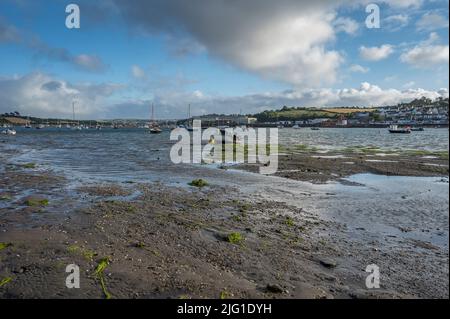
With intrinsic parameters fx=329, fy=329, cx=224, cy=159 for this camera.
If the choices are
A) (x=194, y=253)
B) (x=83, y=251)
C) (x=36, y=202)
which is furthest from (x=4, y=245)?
(x=36, y=202)

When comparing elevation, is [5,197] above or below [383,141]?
below

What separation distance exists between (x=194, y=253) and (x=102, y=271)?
2.52 m

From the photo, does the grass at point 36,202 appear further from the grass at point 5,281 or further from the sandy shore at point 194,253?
the grass at point 5,281

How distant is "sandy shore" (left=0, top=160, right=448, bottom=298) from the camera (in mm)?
7203

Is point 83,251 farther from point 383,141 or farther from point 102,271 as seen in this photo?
point 383,141

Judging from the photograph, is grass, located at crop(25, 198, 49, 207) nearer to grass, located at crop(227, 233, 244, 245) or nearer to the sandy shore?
the sandy shore

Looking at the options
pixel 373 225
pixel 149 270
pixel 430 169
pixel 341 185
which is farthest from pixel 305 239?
pixel 430 169

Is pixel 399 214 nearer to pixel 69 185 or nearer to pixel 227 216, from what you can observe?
pixel 227 216

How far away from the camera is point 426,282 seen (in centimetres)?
806

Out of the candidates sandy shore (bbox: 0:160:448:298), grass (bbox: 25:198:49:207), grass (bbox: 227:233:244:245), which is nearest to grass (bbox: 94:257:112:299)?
sandy shore (bbox: 0:160:448:298)

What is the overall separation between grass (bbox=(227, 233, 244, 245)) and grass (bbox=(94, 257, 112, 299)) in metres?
3.75

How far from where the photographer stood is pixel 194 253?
9.26 meters

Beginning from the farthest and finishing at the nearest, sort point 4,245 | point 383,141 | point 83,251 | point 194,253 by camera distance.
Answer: point 383,141 → point 194,253 → point 4,245 → point 83,251
